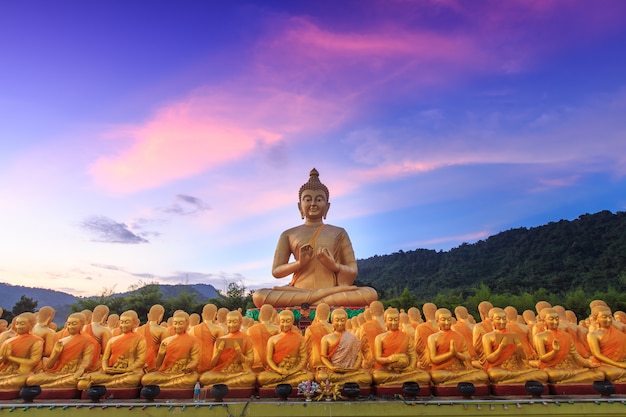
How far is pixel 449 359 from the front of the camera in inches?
245

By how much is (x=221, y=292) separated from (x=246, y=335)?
92.6ft

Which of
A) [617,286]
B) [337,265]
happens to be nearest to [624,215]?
[617,286]

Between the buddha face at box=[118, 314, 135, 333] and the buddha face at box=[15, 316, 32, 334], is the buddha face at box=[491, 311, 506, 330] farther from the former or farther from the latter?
the buddha face at box=[15, 316, 32, 334]

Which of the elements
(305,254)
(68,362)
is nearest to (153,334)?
(68,362)

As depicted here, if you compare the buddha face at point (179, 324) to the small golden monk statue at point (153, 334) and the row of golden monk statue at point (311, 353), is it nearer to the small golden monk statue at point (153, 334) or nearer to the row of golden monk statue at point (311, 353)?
the row of golden monk statue at point (311, 353)

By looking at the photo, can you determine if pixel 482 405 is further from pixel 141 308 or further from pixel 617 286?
pixel 617 286

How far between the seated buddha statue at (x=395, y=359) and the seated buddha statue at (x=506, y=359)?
96 cm

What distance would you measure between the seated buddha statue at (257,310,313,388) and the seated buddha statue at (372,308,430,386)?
0.97 metres

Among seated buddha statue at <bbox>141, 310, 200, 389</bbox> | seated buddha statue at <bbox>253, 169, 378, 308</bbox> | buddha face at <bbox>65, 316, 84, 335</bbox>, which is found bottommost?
seated buddha statue at <bbox>141, 310, 200, 389</bbox>

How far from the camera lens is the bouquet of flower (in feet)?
18.7

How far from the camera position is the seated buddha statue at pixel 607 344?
254 inches

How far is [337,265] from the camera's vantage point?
1295 cm

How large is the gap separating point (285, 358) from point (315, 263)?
7.15 m

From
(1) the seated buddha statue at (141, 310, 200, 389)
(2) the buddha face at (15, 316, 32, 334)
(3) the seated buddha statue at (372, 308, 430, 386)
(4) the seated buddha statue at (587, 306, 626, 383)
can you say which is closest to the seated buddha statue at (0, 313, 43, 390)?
(2) the buddha face at (15, 316, 32, 334)
